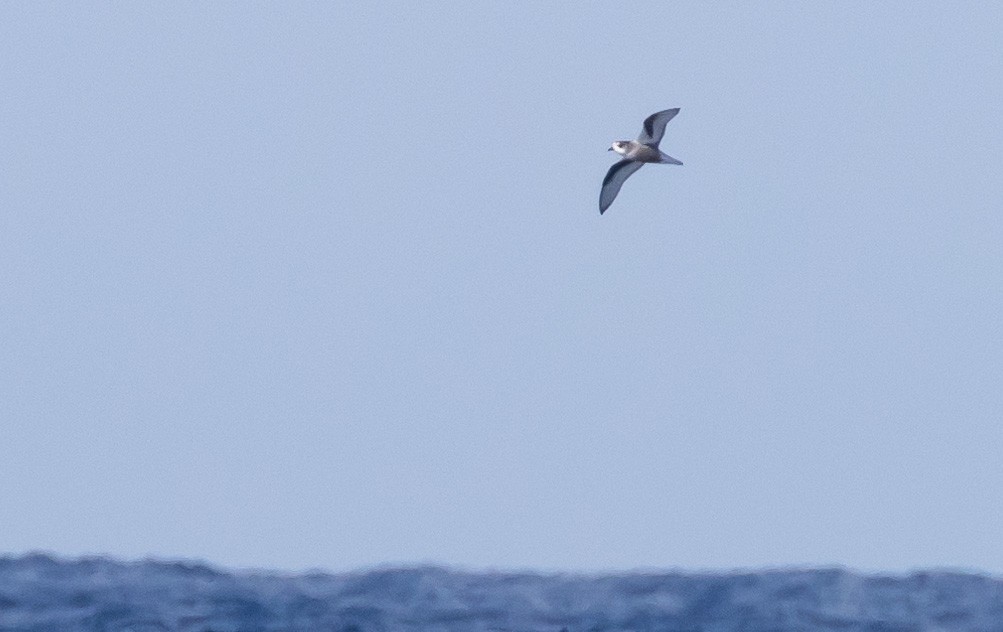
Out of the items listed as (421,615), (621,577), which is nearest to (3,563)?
(421,615)

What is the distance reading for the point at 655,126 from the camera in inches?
584

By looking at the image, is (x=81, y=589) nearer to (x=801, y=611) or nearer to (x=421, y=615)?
(x=421, y=615)

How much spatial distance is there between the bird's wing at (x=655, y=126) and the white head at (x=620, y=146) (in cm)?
30

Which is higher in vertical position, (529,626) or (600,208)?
(600,208)

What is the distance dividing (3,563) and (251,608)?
2529 mm

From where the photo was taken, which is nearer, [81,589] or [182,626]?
[182,626]

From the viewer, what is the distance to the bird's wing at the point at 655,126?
14711 mm

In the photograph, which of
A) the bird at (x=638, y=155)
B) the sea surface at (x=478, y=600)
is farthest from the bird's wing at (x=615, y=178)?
the sea surface at (x=478, y=600)

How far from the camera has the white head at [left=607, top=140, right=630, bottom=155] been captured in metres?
15.3

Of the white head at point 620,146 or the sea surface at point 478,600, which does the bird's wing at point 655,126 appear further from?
the sea surface at point 478,600

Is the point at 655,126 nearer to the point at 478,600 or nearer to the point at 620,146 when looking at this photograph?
the point at 620,146

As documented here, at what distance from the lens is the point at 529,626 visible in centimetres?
1509

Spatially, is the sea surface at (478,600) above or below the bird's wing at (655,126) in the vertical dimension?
below

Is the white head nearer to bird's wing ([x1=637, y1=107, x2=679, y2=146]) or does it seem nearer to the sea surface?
bird's wing ([x1=637, y1=107, x2=679, y2=146])
